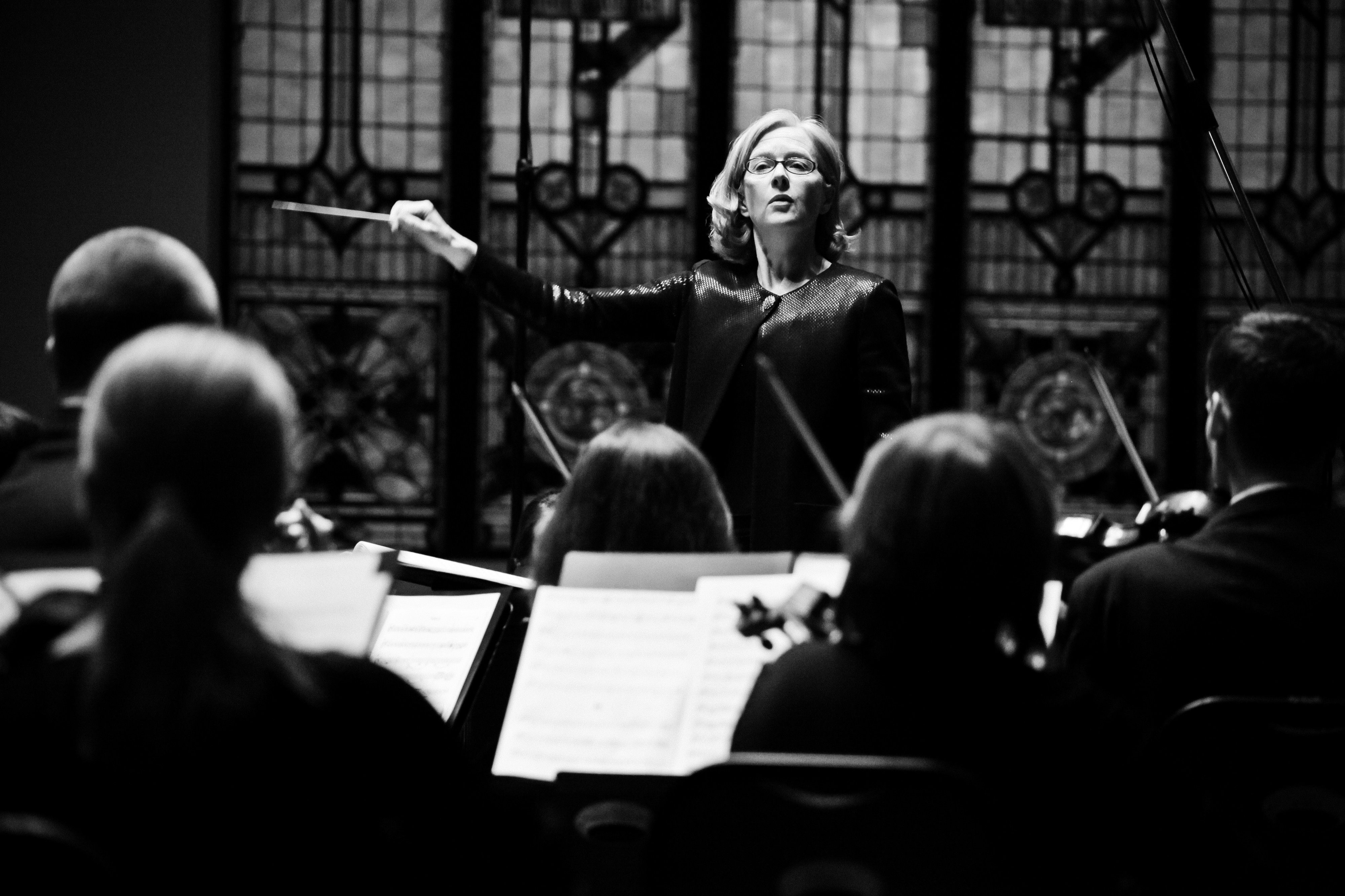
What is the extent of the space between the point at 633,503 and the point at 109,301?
2.61 feet

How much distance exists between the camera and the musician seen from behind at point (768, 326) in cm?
294

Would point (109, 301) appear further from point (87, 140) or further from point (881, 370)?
point (87, 140)

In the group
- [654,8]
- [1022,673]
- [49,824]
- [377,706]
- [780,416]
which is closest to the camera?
[49,824]

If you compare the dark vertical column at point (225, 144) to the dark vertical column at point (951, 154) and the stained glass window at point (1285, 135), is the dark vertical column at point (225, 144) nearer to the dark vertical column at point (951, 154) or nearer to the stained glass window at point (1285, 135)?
the dark vertical column at point (951, 154)

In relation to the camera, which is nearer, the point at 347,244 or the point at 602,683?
the point at 602,683

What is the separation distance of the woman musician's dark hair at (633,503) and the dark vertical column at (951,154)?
162 inches

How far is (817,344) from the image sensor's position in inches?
117

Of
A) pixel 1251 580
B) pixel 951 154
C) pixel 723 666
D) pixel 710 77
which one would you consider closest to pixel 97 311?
pixel 723 666

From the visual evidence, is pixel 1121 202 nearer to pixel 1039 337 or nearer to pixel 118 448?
pixel 1039 337

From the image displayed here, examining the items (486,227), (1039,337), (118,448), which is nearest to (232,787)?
(118,448)

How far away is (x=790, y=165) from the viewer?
3.03m

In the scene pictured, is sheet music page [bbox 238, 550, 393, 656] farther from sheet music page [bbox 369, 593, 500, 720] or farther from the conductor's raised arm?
the conductor's raised arm

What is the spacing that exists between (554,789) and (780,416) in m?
1.26

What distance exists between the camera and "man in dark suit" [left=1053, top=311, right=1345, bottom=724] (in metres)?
1.94
